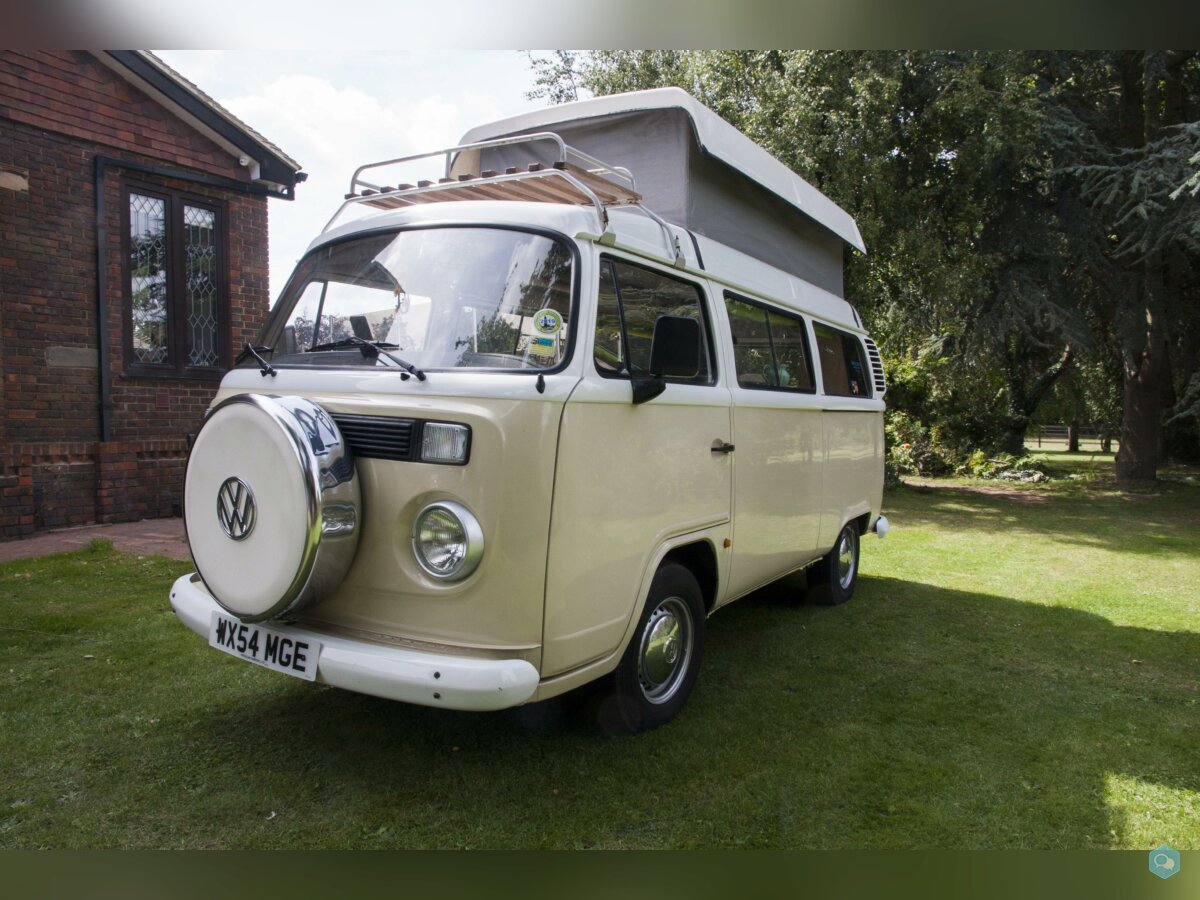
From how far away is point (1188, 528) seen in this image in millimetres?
11531

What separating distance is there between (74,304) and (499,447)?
730 cm

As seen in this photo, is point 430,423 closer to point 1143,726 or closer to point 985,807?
point 985,807

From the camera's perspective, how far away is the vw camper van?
3.05 meters

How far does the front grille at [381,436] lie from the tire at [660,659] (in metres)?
1.36

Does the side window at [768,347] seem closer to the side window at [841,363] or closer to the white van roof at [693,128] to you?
the side window at [841,363]

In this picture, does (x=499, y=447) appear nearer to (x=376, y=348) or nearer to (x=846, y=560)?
(x=376, y=348)

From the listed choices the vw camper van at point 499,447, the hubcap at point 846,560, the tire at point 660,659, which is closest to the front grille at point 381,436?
the vw camper van at point 499,447

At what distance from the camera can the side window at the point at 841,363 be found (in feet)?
20.5

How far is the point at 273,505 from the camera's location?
3.10 meters

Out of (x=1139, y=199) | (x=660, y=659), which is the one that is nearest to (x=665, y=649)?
(x=660, y=659)

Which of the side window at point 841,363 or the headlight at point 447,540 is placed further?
the side window at point 841,363

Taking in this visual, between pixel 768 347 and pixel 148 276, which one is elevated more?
pixel 148 276

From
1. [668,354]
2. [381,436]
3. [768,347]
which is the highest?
[768,347]

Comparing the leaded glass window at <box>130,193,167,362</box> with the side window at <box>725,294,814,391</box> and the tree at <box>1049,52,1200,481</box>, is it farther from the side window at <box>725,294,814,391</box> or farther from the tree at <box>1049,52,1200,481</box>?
the tree at <box>1049,52,1200,481</box>
